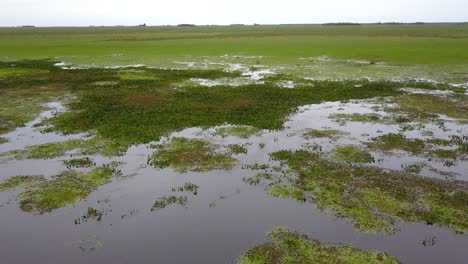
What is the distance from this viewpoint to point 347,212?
1773 cm

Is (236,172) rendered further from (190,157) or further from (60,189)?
(60,189)

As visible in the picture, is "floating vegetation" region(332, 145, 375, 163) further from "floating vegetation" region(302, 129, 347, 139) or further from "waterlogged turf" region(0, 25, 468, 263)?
"floating vegetation" region(302, 129, 347, 139)

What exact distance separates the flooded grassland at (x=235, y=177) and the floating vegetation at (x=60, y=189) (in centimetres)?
10

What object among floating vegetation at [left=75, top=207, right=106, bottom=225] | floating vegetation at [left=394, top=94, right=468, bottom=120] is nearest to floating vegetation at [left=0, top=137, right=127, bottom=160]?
floating vegetation at [left=75, top=207, right=106, bottom=225]

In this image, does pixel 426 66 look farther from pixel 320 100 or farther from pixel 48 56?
pixel 48 56

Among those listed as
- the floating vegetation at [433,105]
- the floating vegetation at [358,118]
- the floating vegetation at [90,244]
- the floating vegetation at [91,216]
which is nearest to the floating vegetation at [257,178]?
the floating vegetation at [91,216]

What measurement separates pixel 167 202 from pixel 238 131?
1233cm

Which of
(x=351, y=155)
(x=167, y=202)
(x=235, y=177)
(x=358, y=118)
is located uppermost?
(x=358, y=118)

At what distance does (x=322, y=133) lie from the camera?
29750mm

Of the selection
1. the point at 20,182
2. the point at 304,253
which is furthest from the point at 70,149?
the point at 304,253

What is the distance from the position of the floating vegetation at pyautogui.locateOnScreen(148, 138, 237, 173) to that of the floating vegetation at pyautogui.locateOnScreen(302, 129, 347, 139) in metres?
7.43

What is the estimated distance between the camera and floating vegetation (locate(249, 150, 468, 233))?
17.2 metres

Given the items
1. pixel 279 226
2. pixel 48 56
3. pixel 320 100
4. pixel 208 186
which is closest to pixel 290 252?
pixel 279 226

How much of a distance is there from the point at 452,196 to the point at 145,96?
31.4m
